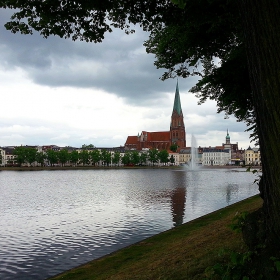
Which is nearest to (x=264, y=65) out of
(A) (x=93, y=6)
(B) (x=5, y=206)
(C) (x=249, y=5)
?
(C) (x=249, y=5)

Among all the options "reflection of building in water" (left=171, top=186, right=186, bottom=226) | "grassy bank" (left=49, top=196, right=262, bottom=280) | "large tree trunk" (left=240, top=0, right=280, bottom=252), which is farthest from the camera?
"reflection of building in water" (left=171, top=186, right=186, bottom=226)

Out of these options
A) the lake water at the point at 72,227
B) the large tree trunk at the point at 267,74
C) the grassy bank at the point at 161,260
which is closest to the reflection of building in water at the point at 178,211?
the lake water at the point at 72,227

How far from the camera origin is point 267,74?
4.88 meters

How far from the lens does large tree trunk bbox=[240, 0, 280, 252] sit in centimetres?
481

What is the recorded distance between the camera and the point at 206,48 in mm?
11953

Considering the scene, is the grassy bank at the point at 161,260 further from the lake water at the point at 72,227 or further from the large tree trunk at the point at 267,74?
the large tree trunk at the point at 267,74

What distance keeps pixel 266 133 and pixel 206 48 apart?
756 cm

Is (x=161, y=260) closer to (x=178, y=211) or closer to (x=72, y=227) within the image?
(x=72, y=227)

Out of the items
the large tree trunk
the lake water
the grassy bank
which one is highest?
the large tree trunk

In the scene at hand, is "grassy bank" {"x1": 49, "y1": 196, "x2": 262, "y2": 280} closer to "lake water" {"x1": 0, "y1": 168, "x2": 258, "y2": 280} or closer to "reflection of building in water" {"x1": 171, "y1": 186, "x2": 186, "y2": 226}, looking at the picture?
"lake water" {"x1": 0, "y1": 168, "x2": 258, "y2": 280}

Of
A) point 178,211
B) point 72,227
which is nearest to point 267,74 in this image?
point 72,227

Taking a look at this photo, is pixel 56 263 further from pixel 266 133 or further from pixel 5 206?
pixel 5 206

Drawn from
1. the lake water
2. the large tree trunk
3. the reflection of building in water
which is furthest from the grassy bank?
the reflection of building in water

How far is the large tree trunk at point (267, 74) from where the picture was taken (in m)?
4.81
